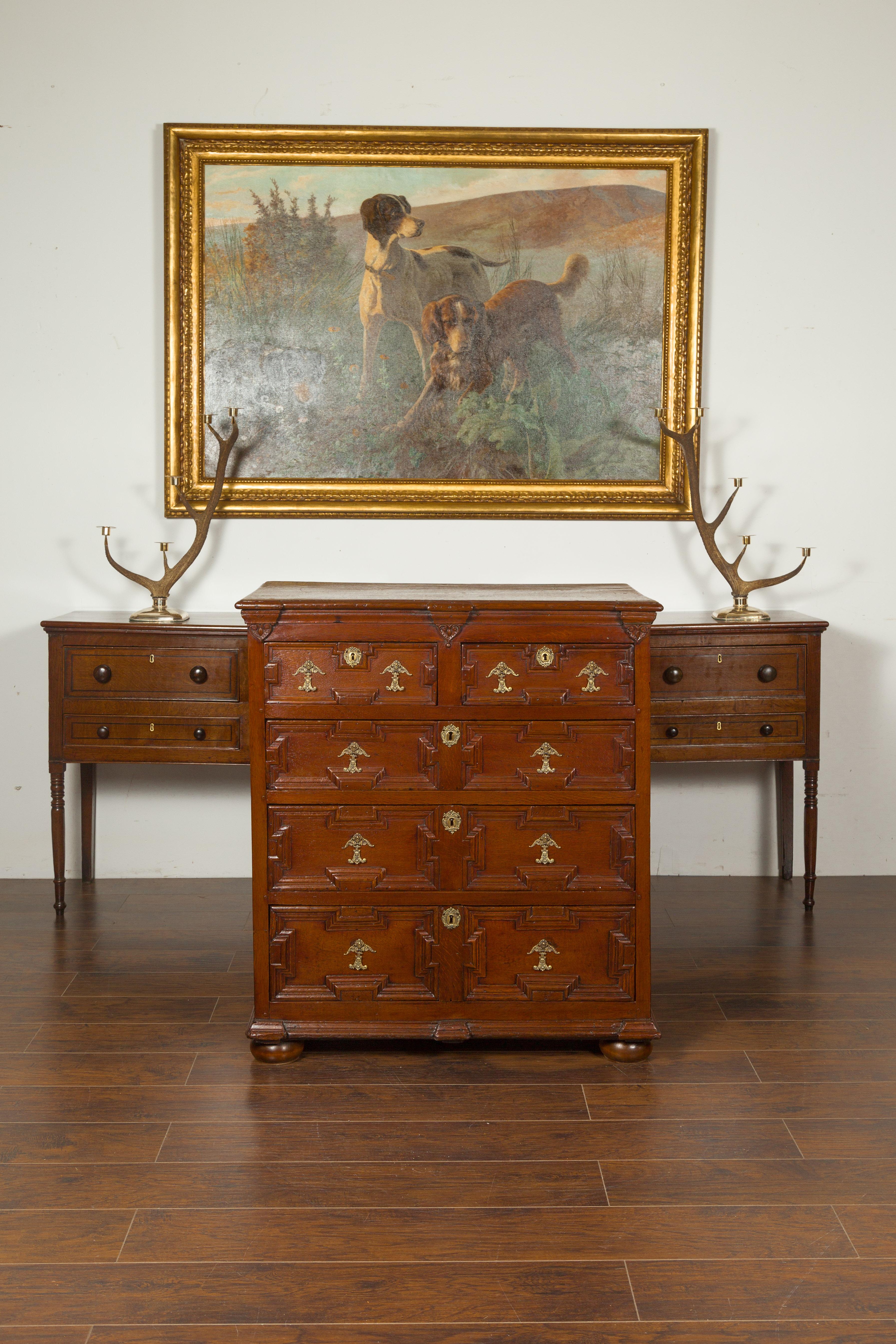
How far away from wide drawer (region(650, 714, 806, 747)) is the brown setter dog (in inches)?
52.9

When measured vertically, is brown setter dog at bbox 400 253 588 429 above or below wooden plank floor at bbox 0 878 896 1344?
above

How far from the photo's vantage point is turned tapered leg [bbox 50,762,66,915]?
374 centimetres

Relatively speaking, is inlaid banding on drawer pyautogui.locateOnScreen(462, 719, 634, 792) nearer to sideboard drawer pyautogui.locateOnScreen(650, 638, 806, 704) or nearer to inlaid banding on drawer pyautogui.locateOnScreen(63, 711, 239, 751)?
sideboard drawer pyautogui.locateOnScreen(650, 638, 806, 704)

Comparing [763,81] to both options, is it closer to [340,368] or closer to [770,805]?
[340,368]

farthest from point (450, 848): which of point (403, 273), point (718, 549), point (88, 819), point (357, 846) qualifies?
point (403, 273)

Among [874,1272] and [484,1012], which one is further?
[484,1012]

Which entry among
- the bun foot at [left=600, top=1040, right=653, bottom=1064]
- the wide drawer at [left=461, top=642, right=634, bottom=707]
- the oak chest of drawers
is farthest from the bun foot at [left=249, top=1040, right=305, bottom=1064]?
the wide drawer at [left=461, top=642, right=634, bottom=707]

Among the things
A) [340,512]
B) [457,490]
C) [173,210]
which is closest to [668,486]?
[457,490]

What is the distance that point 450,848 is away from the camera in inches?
110

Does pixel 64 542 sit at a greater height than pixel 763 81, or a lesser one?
lesser

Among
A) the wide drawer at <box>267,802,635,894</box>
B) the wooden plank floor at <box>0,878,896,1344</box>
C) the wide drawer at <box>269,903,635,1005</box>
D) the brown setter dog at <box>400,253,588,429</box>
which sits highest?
the brown setter dog at <box>400,253,588,429</box>

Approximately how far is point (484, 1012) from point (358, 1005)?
0.32m

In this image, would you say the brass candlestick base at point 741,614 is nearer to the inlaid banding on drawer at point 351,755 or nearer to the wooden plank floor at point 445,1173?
the wooden plank floor at point 445,1173

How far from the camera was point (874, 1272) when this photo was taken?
1969 millimetres
